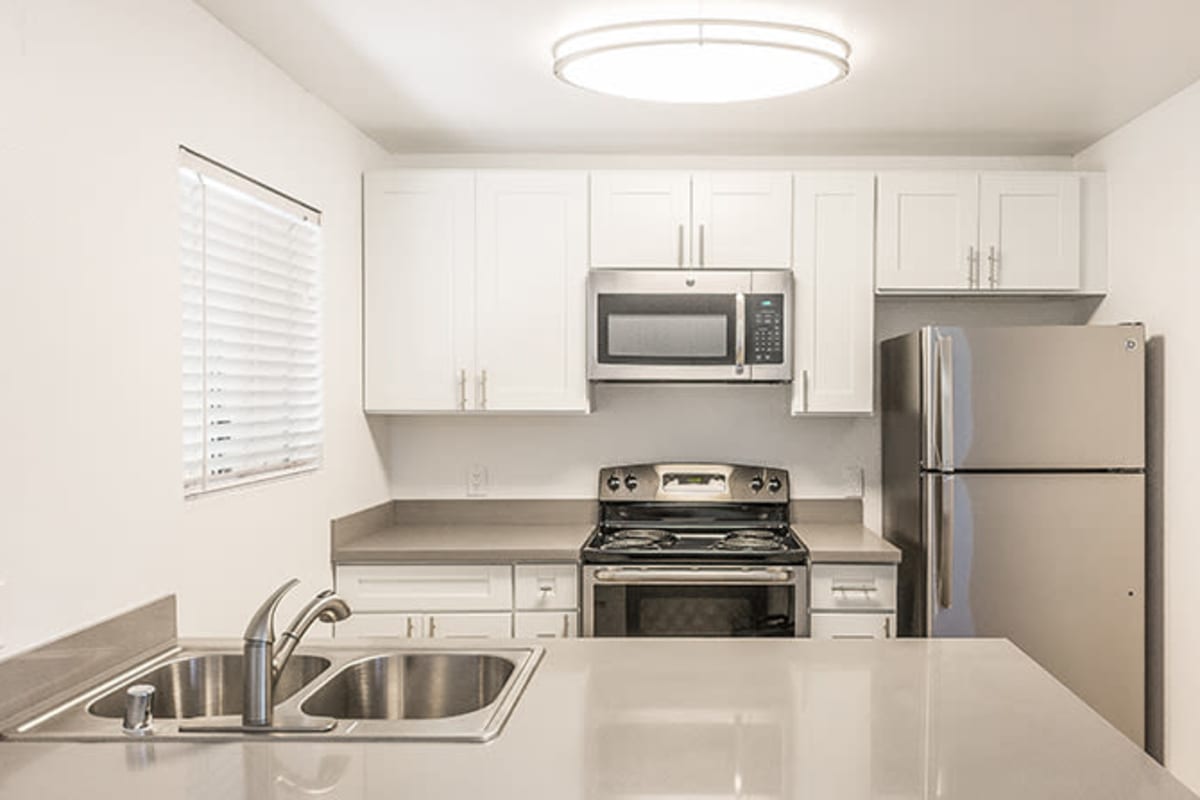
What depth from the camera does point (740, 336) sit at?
3.83 metres

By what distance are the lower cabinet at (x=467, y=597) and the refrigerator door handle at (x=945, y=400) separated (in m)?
1.25

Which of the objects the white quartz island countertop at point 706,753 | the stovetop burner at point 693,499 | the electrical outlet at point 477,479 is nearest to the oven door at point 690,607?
the stovetop burner at point 693,499

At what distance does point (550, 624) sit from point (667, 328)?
42.6 inches

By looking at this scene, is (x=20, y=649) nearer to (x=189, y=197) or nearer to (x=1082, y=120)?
(x=189, y=197)

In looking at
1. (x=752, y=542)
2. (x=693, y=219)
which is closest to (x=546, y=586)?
(x=752, y=542)

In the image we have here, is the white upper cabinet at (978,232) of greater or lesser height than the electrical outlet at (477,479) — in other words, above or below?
above

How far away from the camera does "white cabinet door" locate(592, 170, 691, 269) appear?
3.89 m

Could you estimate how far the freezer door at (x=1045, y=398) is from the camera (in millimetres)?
3498

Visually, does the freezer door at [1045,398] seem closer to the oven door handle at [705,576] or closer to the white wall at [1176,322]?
the white wall at [1176,322]

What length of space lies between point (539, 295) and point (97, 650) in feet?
6.97

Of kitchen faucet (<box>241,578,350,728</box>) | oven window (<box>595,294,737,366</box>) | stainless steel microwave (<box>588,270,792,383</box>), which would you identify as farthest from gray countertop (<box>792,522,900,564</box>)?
kitchen faucet (<box>241,578,350,728</box>)

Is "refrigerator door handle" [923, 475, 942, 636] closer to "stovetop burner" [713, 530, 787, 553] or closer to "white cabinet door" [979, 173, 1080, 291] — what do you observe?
"stovetop burner" [713, 530, 787, 553]

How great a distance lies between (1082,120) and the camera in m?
3.71

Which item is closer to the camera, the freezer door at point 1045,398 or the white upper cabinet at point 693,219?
the freezer door at point 1045,398
